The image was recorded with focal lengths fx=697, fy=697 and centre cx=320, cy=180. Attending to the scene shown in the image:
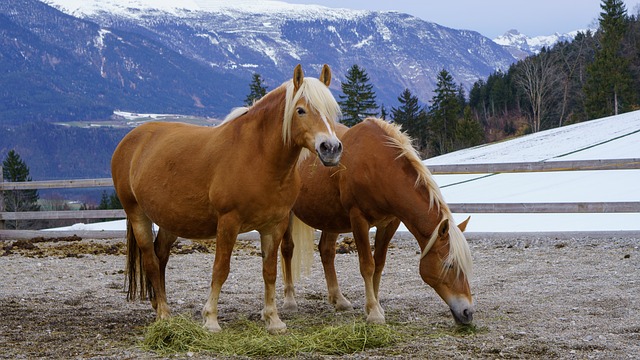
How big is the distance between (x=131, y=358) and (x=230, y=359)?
1.96 feet

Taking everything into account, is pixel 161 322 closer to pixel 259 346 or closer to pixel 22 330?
pixel 259 346

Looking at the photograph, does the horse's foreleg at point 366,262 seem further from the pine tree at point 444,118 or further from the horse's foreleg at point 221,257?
the pine tree at point 444,118

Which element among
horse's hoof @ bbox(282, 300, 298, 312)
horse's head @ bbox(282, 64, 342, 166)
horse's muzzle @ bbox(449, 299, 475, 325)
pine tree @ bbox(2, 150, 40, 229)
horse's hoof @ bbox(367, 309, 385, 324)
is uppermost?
horse's head @ bbox(282, 64, 342, 166)

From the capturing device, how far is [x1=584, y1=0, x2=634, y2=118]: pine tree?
50.5m

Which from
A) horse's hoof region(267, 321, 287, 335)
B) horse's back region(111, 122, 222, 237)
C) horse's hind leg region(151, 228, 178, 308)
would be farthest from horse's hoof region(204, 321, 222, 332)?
horse's hind leg region(151, 228, 178, 308)

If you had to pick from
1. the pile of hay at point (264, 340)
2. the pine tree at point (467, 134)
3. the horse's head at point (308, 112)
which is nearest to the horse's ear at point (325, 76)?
the horse's head at point (308, 112)

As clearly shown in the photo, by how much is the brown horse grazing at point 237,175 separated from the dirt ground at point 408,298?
762 mm

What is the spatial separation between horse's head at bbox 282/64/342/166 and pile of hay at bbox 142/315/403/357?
124 centimetres

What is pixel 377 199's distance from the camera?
5312mm

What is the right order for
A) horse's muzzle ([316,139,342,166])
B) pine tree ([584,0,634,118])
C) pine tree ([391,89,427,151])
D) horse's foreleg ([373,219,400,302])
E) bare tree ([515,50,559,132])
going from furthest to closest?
pine tree ([391,89,427,151]) → bare tree ([515,50,559,132]) → pine tree ([584,0,634,118]) → horse's foreleg ([373,219,400,302]) → horse's muzzle ([316,139,342,166])

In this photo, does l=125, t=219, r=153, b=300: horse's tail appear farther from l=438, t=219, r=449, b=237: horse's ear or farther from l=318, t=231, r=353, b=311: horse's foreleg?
l=438, t=219, r=449, b=237: horse's ear

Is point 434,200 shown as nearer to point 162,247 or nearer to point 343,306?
point 343,306

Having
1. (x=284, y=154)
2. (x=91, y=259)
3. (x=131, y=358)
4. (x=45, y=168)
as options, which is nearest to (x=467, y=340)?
(x=284, y=154)

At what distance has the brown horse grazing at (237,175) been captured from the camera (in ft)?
15.6
